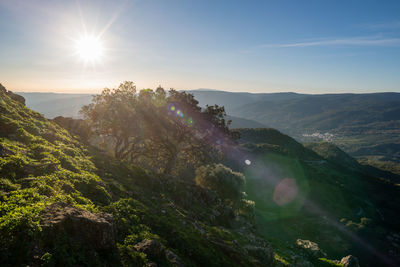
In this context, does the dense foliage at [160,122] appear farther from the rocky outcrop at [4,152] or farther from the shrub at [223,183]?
the rocky outcrop at [4,152]

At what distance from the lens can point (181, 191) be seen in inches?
1321

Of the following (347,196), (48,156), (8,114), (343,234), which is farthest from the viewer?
(347,196)

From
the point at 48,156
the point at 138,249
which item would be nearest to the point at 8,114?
the point at 48,156

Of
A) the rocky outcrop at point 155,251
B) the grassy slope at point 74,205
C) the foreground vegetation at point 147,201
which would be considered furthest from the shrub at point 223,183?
the rocky outcrop at point 155,251

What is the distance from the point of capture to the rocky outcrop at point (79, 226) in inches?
405

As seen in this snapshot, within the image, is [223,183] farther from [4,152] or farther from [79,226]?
[79,226]

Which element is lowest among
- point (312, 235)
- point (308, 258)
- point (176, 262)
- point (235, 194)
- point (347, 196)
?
point (347, 196)

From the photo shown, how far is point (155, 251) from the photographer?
13594mm

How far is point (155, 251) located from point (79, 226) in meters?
5.15

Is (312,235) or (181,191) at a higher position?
(181,191)

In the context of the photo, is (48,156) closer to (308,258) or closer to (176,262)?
(176,262)

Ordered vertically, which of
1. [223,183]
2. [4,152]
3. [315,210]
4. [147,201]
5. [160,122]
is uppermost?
[160,122]

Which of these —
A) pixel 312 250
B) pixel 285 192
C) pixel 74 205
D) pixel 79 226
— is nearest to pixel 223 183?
pixel 312 250

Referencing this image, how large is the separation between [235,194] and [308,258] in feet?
57.7
